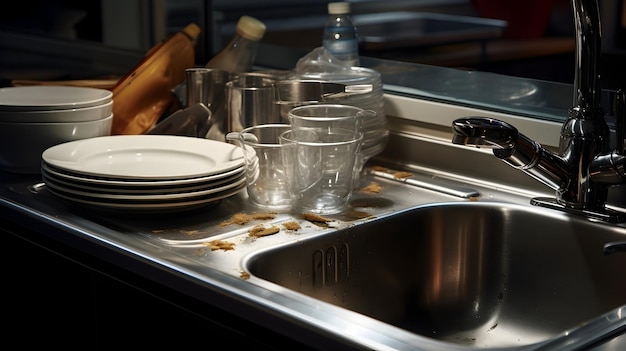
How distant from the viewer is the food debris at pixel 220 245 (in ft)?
4.09

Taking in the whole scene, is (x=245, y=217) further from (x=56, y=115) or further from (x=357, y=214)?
(x=56, y=115)

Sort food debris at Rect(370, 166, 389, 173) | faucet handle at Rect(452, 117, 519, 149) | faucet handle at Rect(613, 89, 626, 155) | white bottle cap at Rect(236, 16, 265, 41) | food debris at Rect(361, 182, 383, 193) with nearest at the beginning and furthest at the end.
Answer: faucet handle at Rect(452, 117, 519, 149) < faucet handle at Rect(613, 89, 626, 155) < food debris at Rect(361, 182, 383, 193) < food debris at Rect(370, 166, 389, 173) < white bottle cap at Rect(236, 16, 265, 41)

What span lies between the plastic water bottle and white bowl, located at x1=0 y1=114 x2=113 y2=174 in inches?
17.8

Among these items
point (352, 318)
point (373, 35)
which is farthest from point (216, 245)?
point (373, 35)

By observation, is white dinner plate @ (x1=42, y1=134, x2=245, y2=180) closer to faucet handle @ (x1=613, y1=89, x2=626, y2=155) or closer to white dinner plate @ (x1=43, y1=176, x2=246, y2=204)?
white dinner plate @ (x1=43, y1=176, x2=246, y2=204)

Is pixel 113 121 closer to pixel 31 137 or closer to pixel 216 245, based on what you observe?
pixel 31 137

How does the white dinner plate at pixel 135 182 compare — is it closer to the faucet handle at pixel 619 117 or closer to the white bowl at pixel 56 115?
the white bowl at pixel 56 115

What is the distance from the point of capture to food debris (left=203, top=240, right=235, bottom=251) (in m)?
1.25

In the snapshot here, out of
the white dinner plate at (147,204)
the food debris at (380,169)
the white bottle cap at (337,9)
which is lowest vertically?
the food debris at (380,169)

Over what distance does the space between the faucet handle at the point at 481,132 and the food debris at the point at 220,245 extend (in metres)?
0.32

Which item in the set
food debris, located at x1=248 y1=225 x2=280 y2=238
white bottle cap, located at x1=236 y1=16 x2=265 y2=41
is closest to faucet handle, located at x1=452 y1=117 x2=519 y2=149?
food debris, located at x1=248 y1=225 x2=280 y2=238

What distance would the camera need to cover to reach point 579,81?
4.34 feet

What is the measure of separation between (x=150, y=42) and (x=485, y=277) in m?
1.21

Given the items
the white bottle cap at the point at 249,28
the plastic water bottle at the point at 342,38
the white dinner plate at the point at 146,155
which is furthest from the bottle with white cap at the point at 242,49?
the white dinner plate at the point at 146,155
